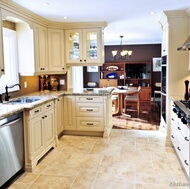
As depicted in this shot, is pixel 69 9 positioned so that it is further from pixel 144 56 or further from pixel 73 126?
pixel 144 56

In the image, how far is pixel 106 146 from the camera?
4.18 metres

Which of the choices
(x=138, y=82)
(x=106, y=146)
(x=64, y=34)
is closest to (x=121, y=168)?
(x=106, y=146)

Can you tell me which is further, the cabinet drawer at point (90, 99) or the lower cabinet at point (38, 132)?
the cabinet drawer at point (90, 99)

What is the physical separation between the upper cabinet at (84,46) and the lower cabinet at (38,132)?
1457 mm

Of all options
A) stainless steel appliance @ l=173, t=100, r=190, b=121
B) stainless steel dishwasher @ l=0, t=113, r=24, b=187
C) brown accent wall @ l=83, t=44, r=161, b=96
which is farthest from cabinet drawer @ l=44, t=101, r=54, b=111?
brown accent wall @ l=83, t=44, r=161, b=96

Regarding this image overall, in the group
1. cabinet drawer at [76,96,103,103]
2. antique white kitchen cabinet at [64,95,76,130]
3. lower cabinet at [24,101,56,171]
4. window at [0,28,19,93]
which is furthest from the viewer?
antique white kitchen cabinet at [64,95,76,130]

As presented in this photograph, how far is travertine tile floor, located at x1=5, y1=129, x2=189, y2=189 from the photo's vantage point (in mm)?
2830

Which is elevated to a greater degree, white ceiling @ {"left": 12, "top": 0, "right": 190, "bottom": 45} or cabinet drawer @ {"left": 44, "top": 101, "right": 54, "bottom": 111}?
white ceiling @ {"left": 12, "top": 0, "right": 190, "bottom": 45}

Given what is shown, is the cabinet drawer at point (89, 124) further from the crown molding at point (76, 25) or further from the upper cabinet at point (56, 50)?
the crown molding at point (76, 25)

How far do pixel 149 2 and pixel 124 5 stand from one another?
1.27ft

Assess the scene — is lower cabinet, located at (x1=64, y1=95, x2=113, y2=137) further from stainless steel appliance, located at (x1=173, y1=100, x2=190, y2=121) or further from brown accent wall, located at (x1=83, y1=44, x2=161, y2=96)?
brown accent wall, located at (x1=83, y1=44, x2=161, y2=96)

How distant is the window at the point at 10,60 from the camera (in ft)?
13.3

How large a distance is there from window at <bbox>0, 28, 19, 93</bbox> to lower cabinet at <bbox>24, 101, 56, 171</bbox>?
2.94ft

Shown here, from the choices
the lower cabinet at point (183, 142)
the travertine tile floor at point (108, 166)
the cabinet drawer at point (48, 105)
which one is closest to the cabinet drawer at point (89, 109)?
the travertine tile floor at point (108, 166)
